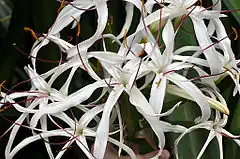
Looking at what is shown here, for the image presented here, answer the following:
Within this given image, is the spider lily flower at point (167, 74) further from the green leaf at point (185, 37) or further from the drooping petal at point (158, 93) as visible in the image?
the green leaf at point (185, 37)

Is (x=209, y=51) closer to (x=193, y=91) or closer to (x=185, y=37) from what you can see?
(x=193, y=91)

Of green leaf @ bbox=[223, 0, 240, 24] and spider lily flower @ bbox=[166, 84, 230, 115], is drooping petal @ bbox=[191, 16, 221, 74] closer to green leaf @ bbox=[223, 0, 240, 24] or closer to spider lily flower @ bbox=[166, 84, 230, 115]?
spider lily flower @ bbox=[166, 84, 230, 115]

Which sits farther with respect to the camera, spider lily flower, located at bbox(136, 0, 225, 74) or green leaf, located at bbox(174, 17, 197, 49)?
green leaf, located at bbox(174, 17, 197, 49)

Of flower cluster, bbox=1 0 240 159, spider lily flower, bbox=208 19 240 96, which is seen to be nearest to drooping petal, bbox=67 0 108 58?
flower cluster, bbox=1 0 240 159

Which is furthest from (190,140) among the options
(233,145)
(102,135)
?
(102,135)

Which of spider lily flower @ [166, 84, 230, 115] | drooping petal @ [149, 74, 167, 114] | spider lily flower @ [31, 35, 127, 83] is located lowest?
spider lily flower @ [166, 84, 230, 115]

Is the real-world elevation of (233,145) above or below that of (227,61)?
below

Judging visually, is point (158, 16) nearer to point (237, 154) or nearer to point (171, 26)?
point (171, 26)

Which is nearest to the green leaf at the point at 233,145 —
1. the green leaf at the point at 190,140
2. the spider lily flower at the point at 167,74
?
the green leaf at the point at 190,140

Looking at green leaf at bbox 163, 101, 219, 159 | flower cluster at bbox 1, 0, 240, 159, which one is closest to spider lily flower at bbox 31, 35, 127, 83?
flower cluster at bbox 1, 0, 240, 159

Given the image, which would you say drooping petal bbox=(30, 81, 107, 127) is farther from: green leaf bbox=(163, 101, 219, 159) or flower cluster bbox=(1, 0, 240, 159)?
green leaf bbox=(163, 101, 219, 159)

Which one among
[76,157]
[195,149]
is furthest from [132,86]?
[76,157]

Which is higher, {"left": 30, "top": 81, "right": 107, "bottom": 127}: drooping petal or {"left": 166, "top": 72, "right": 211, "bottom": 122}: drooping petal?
{"left": 30, "top": 81, "right": 107, "bottom": 127}: drooping petal
